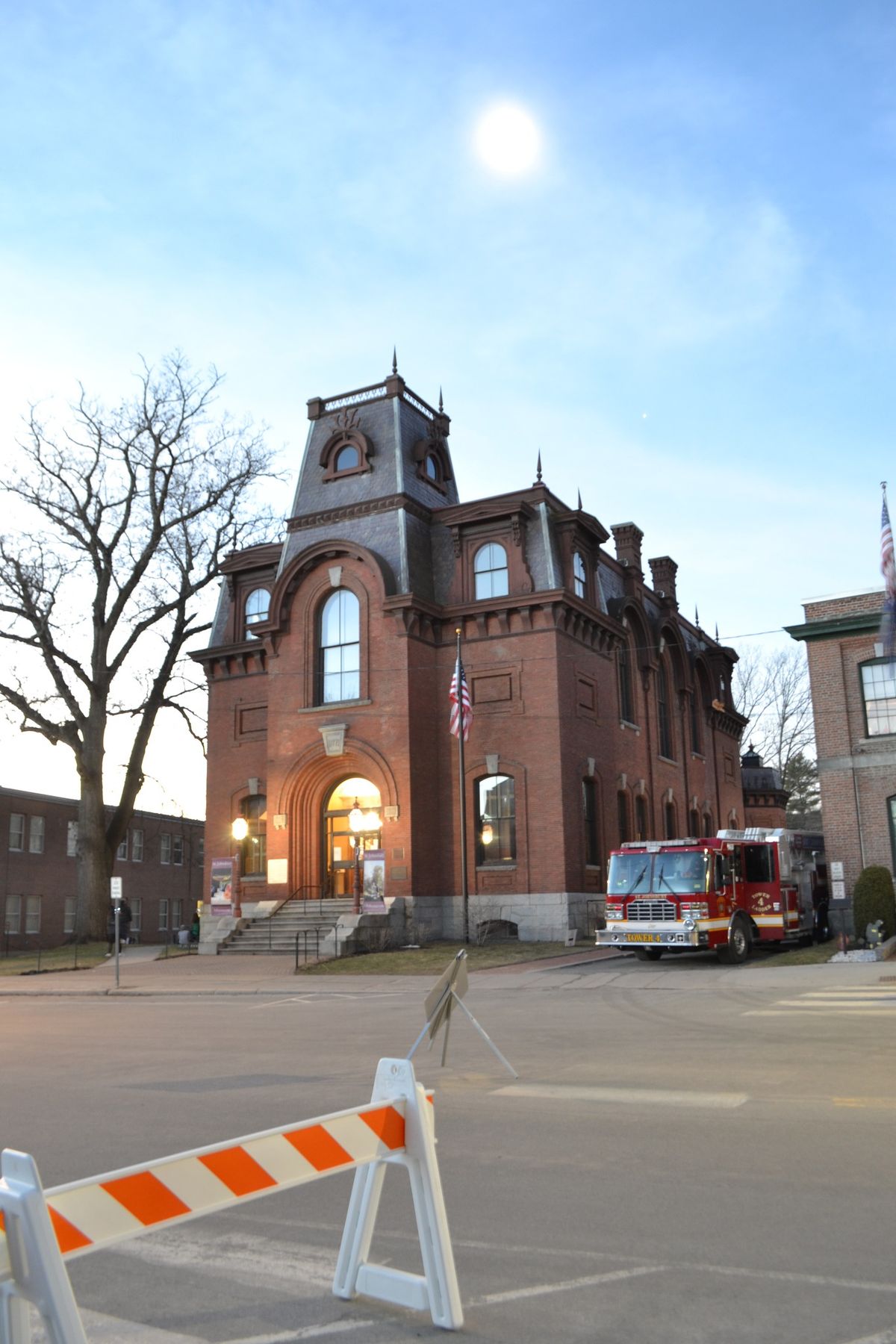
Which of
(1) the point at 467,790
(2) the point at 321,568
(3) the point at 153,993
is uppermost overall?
(2) the point at 321,568

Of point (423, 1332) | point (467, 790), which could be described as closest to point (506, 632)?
point (467, 790)

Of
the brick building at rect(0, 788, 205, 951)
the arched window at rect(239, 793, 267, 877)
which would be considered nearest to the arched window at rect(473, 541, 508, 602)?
the arched window at rect(239, 793, 267, 877)

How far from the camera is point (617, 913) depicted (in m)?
24.8

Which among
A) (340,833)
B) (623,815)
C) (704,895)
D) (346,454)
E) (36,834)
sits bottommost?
(704,895)

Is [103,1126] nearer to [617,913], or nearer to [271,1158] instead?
[271,1158]

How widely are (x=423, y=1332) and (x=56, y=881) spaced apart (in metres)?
54.3

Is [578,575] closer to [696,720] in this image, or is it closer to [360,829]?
[360,829]

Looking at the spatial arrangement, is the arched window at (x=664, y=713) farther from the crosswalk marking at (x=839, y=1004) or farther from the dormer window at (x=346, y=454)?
the crosswalk marking at (x=839, y=1004)

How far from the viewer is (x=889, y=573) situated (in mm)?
24562

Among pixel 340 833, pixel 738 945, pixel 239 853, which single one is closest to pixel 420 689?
pixel 340 833

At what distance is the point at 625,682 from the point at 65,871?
30.8 metres

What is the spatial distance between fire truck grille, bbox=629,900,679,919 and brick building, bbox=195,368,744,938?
300 inches

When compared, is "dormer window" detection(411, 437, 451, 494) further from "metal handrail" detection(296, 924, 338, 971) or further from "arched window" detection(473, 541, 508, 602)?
"metal handrail" detection(296, 924, 338, 971)

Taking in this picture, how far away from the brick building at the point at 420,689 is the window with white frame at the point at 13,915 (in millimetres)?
18854
